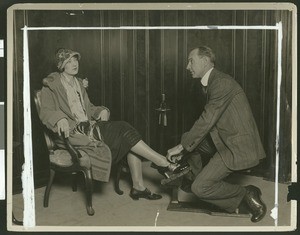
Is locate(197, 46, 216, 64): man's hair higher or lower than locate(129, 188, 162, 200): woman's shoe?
higher

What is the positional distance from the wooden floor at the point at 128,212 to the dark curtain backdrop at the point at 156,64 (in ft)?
0.43

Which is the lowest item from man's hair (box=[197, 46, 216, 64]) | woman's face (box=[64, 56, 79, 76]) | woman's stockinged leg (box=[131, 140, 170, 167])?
woman's stockinged leg (box=[131, 140, 170, 167])

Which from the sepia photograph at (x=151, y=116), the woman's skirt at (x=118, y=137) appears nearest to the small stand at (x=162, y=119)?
the sepia photograph at (x=151, y=116)

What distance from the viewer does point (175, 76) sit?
11.5 ft

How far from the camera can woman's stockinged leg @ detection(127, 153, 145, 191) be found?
11.5 ft

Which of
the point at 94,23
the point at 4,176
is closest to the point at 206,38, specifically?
the point at 94,23

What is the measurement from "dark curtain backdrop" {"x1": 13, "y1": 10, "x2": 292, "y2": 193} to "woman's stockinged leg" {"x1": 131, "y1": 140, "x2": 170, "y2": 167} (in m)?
0.03

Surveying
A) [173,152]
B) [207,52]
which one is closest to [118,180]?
[173,152]

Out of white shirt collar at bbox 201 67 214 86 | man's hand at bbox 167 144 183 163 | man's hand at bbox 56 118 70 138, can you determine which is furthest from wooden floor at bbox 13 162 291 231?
white shirt collar at bbox 201 67 214 86

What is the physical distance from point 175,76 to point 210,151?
17.5 inches

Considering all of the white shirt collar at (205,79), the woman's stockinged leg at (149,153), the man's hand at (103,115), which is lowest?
the woman's stockinged leg at (149,153)

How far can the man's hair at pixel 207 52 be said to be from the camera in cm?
346

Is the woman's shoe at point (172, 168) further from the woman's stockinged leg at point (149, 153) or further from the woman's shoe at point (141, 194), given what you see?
the woman's shoe at point (141, 194)

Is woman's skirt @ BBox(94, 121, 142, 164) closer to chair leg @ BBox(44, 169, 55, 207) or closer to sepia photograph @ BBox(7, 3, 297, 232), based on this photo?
sepia photograph @ BBox(7, 3, 297, 232)
